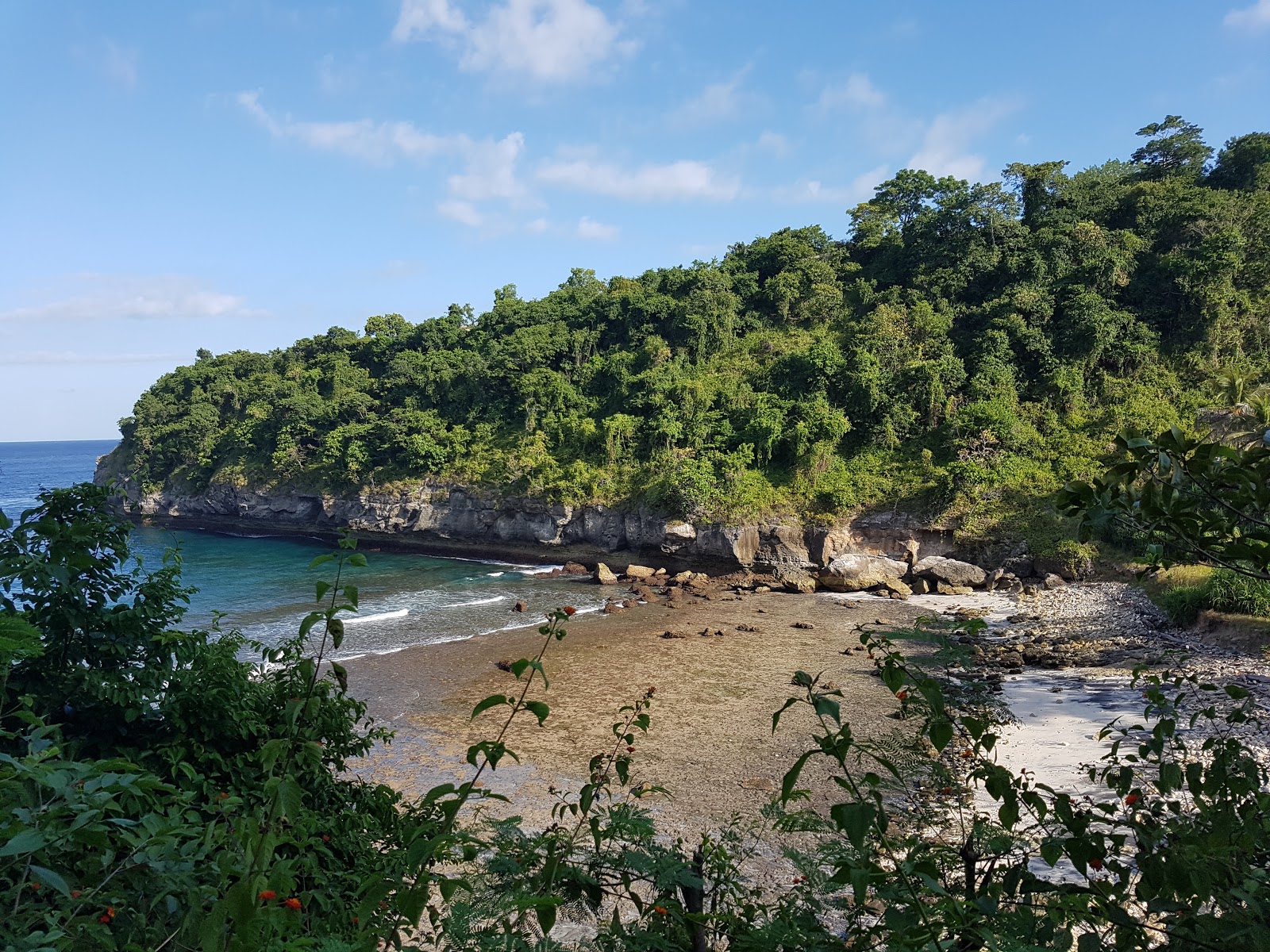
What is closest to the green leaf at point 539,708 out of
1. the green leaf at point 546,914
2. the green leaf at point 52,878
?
the green leaf at point 546,914

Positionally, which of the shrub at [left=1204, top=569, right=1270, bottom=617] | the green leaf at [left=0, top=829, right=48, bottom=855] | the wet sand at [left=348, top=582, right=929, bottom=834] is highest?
the green leaf at [left=0, top=829, right=48, bottom=855]

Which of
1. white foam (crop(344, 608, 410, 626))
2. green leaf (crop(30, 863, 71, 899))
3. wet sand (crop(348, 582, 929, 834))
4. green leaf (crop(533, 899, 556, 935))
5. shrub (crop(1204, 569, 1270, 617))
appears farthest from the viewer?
white foam (crop(344, 608, 410, 626))

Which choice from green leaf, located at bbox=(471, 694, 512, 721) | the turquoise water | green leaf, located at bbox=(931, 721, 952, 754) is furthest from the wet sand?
green leaf, located at bbox=(931, 721, 952, 754)

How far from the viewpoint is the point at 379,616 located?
25.5 meters

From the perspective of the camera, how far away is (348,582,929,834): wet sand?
41.8ft

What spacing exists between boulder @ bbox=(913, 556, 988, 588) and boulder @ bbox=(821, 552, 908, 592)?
3.28 feet

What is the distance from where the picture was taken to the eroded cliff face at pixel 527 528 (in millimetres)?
28750

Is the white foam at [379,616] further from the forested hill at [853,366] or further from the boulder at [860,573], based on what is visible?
the boulder at [860,573]

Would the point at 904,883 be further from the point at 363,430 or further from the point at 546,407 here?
the point at 363,430

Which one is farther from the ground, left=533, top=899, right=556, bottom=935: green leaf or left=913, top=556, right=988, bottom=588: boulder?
left=533, top=899, right=556, bottom=935: green leaf

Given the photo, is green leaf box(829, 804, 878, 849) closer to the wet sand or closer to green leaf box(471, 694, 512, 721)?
green leaf box(471, 694, 512, 721)

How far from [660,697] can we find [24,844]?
16233mm

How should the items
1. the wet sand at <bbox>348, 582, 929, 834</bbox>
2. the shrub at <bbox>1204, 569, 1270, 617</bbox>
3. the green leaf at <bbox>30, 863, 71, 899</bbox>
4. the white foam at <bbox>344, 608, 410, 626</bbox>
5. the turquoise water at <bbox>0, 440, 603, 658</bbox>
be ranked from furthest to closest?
the white foam at <bbox>344, 608, 410, 626</bbox>, the turquoise water at <bbox>0, 440, 603, 658</bbox>, the shrub at <bbox>1204, 569, 1270, 617</bbox>, the wet sand at <bbox>348, 582, 929, 834</bbox>, the green leaf at <bbox>30, 863, 71, 899</bbox>

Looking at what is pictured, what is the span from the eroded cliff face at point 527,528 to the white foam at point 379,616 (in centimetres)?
494
